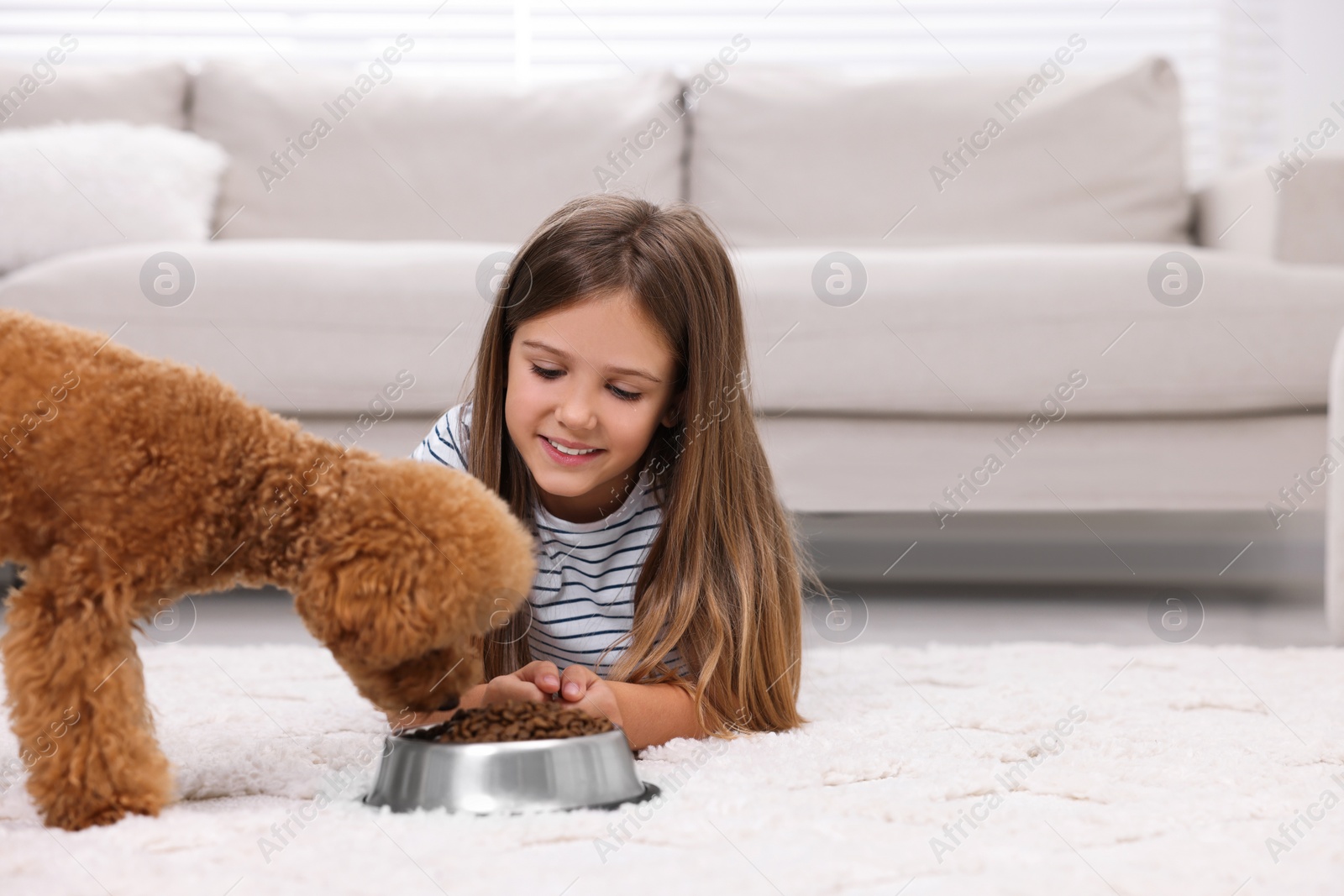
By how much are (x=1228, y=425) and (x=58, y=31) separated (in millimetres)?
3269

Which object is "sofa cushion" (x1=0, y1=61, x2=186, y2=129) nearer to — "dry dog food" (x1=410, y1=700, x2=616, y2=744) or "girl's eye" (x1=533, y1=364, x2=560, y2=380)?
"girl's eye" (x1=533, y1=364, x2=560, y2=380)

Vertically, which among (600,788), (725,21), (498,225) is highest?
(725,21)

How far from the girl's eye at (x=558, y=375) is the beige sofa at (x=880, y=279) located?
0.70 meters

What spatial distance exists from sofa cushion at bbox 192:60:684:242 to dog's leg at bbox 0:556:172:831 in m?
1.92

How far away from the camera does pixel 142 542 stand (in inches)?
→ 31.1

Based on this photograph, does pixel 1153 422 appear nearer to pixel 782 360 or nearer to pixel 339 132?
pixel 782 360

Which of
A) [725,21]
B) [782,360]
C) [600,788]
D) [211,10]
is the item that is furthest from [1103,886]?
[211,10]

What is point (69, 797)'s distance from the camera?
793 millimetres

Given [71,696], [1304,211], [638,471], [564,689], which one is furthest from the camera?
[1304,211]

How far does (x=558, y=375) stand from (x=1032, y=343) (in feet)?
3.31

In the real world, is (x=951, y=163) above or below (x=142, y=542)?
above

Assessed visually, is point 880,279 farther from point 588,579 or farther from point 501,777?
point 501,777

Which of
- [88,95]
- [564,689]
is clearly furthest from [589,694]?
[88,95]

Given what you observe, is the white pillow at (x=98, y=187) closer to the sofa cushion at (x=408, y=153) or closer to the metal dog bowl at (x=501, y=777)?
the sofa cushion at (x=408, y=153)
